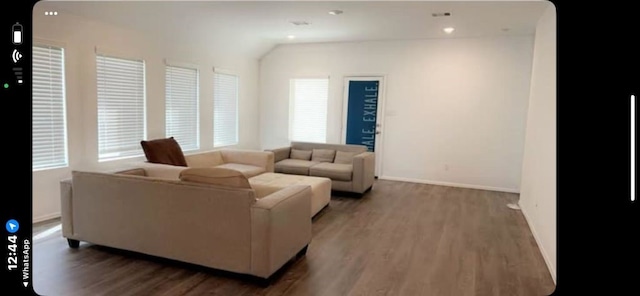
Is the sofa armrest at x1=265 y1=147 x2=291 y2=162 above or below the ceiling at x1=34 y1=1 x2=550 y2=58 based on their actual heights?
below

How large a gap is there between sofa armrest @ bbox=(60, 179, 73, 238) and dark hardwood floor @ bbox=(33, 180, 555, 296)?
6.1 inches

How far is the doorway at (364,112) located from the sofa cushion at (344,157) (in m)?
1.07

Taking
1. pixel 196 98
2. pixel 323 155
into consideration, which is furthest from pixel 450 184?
pixel 196 98

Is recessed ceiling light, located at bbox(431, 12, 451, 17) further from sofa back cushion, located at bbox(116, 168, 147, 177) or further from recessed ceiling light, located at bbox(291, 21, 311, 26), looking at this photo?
sofa back cushion, located at bbox(116, 168, 147, 177)

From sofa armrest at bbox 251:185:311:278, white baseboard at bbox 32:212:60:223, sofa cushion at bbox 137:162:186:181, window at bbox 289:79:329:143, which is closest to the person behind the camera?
sofa armrest at bbox 251:185:311:278

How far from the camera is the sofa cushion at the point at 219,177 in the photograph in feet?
8.46

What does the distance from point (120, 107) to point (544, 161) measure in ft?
15.1

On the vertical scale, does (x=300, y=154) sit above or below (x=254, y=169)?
above

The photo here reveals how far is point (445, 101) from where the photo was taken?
6.16 metres

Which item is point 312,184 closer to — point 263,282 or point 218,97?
point 263,282

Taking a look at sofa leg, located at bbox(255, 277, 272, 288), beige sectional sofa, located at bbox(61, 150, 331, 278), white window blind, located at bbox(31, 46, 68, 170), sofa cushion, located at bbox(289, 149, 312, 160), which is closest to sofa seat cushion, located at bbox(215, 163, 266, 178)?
sofa cushion, located at bbox(289, 149, 312, 160)

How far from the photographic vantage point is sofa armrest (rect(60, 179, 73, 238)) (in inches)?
119

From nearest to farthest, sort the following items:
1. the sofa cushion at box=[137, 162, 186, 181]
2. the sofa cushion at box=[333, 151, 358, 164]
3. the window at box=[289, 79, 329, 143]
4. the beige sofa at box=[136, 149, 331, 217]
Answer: the sofa cushion at box=[137, 162, 186, 181] → the beige sofa at box=[136, 149, 331, 217] → the sofa cushion at box=[333, 151, 358, 164] → the window at box=[289, 79, 329, 143]
